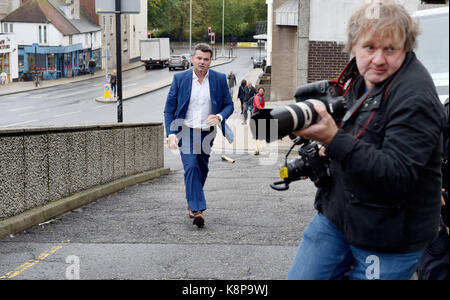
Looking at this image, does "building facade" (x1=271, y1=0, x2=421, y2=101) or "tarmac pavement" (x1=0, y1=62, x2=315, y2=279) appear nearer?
"tarmac pavement" (x1=0, y1=62, x2=315, y2=279)

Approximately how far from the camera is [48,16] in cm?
5516

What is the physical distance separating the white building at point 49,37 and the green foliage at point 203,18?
31212 mm

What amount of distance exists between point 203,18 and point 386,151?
10878cm

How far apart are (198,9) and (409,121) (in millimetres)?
104287

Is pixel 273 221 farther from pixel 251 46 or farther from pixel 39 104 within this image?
pixel 251 46

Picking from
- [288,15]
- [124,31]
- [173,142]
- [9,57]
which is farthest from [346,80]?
[124,31]

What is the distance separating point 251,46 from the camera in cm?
11619

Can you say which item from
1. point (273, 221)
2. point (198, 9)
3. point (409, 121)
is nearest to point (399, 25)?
point (409, 121)

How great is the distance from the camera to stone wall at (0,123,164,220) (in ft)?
21.0

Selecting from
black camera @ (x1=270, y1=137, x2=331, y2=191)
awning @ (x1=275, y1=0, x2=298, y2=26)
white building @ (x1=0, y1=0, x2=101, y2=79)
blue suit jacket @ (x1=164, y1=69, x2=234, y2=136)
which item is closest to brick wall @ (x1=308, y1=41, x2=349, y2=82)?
awning @ (x1=275, y1=0, x2=298, y2=26)

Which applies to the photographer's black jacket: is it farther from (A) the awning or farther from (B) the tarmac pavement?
(A) the awning

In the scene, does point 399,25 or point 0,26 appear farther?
point 0,26

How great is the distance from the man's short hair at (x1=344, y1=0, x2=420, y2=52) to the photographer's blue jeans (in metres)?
0.82
